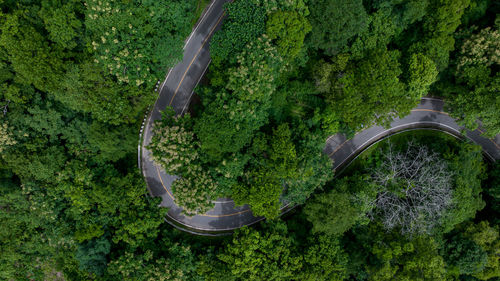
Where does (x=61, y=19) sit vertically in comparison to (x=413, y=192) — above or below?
below

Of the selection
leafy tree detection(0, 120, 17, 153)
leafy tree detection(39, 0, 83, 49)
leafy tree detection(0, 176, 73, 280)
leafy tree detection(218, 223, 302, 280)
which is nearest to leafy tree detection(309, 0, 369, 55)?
leafy tree detection(218, 223, 302, 280)

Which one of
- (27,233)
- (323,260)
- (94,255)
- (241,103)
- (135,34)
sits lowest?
(27,233)

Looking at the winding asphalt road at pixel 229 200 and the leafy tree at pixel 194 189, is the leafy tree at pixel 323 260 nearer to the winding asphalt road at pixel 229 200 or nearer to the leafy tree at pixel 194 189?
the winding asphalt road at pixel 229 200

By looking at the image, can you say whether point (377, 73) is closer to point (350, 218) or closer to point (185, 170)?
point (350, 218)

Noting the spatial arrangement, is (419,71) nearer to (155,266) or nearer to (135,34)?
(135,34)

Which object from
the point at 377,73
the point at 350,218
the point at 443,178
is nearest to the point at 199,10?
the point at 377,73

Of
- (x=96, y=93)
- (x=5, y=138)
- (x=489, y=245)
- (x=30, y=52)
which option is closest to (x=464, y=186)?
(x=489, y=245)
